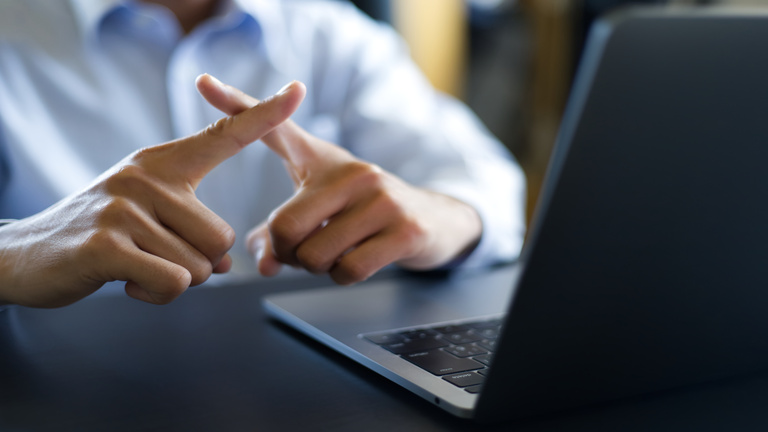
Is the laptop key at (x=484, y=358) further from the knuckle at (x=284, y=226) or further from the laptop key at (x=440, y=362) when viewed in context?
the knuckle at (x=284, y=226)

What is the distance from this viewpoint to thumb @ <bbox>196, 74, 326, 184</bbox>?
437mm

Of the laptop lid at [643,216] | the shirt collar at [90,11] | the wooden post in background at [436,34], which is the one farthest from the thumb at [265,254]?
the wooden post in background at [436,34]

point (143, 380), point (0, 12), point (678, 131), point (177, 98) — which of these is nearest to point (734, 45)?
point (678, 131)

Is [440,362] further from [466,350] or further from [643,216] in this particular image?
[643,216]

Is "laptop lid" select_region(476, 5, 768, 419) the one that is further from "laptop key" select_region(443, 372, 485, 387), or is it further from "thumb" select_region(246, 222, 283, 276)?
"thumb" select_region(246, 222, 283, 276)

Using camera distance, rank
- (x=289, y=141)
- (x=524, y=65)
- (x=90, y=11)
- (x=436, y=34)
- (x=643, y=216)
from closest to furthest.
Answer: (x=643, y=216)
(x=289, y=141)
(x=90, y=11)
(x=436, y=34)
(x=524, y=65)

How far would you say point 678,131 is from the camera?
26 centimetres

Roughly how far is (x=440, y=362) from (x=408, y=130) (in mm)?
624

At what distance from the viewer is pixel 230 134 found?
424mm

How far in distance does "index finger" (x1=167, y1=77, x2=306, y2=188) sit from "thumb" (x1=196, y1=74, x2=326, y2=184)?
0.01 metres

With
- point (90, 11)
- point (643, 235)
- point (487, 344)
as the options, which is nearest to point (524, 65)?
point (90, 11)

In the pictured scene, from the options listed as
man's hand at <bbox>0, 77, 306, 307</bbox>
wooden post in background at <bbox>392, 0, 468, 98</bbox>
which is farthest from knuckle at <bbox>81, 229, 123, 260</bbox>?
wooden post in background at <bbox>392, 0, 468, 98</bbox>

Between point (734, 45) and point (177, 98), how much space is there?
764mm

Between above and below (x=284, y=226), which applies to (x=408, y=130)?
above
